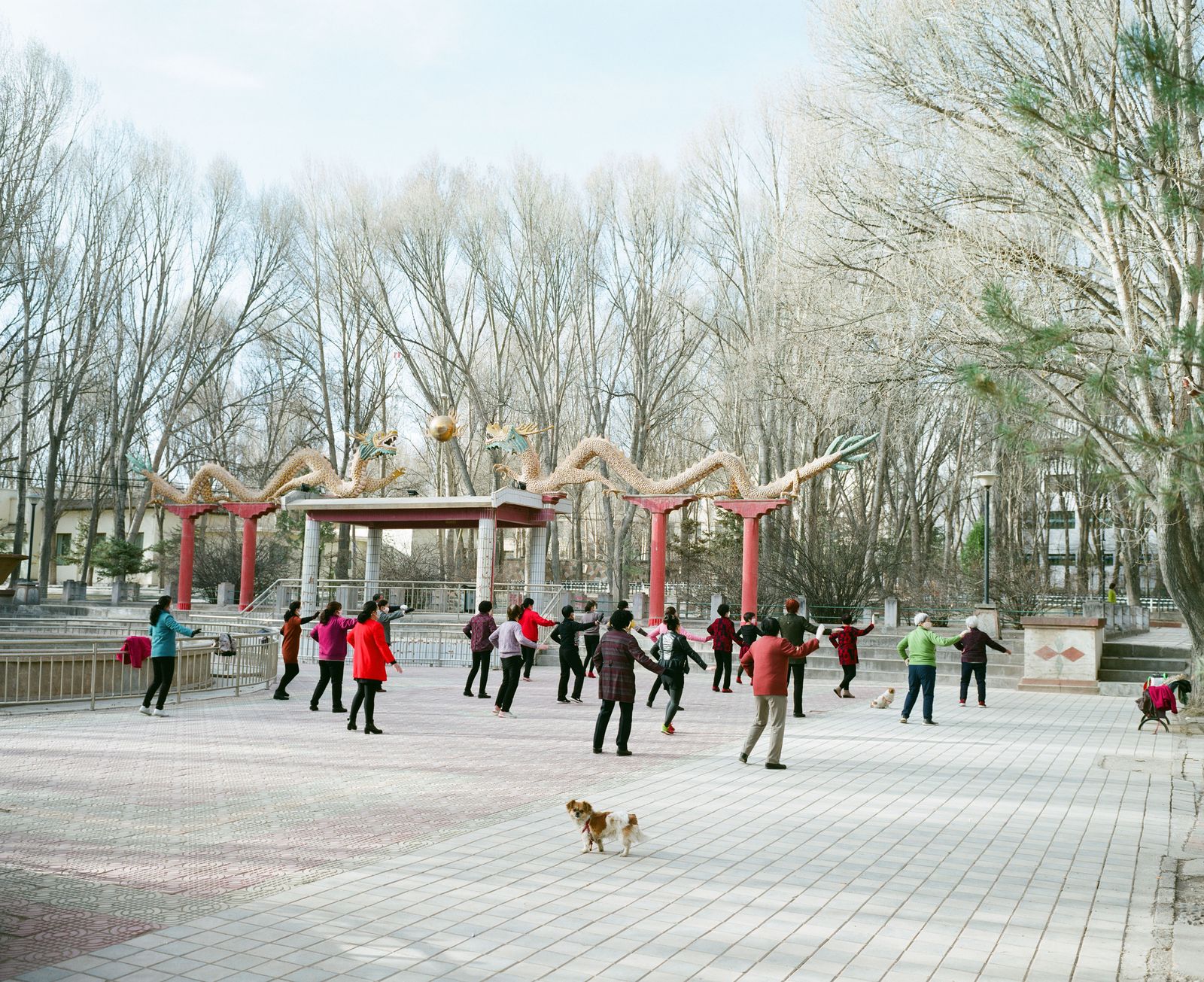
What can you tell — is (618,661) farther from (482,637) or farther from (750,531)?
(750,531)

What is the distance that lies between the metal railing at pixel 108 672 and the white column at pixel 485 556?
1042cm

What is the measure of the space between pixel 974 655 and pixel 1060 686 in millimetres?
4324

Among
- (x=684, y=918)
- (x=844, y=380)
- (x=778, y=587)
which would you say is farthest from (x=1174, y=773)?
(x=778, y=587)

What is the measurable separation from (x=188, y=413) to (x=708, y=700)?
43754 millimetres

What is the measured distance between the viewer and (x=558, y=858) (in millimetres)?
6875

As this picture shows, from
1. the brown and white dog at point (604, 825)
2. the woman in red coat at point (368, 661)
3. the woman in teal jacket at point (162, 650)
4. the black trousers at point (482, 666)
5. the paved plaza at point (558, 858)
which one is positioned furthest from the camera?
the black trousers at point (482, 666)

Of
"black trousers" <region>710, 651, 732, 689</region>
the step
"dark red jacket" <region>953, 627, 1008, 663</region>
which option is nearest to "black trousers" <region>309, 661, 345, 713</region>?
"black trousers" <region>710, 651, 732, 689</region>

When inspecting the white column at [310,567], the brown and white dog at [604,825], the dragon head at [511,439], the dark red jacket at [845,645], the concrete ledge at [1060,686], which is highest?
the dragon head at [511,439]

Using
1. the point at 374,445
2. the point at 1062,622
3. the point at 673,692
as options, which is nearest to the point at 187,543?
the point at 374,445

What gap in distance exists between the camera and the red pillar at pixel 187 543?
112ft

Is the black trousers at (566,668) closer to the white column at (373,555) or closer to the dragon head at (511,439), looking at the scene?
the dragon head at (511,439)

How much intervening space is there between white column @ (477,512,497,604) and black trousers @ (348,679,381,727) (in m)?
15.4

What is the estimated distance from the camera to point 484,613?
15.9 metres

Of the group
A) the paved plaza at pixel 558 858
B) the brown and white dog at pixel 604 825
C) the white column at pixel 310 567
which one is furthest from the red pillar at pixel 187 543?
the brown and white dog at pixel 604 825
